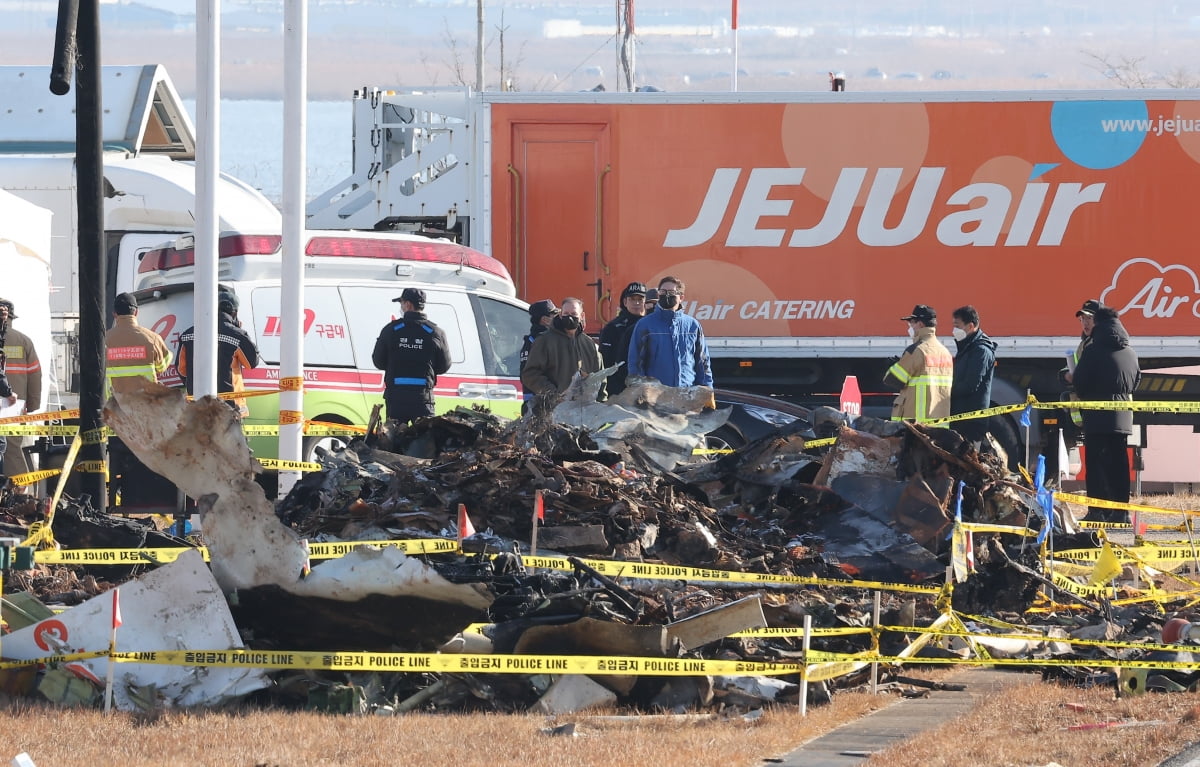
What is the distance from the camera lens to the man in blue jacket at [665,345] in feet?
41.8

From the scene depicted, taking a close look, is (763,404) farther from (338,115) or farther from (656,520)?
(338,115)

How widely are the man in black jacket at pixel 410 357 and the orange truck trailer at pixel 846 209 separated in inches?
146

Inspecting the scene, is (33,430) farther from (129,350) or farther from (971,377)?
(971,377)

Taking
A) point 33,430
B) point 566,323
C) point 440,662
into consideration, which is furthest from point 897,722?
point 566,323

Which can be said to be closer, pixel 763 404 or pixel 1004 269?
pixel 763 404

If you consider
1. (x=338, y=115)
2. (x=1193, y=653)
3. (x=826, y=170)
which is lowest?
(x=1193, y=653)

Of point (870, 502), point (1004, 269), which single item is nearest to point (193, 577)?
point (870, 502)

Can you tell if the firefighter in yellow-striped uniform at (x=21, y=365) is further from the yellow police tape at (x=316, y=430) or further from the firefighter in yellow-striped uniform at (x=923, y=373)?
the firefighter in yellow-striped uniform at (x=923, y=373)

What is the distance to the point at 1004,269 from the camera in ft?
54.5

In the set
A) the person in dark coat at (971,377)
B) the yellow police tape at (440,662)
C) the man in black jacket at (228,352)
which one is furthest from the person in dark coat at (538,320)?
the yellow police tape at (440,662)

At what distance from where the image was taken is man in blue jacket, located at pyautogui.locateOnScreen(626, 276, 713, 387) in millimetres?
12742

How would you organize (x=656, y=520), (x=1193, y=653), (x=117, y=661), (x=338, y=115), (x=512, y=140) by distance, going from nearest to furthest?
(x=117, y=661)
(x=1193, y=653)
(x=656, y=520)
(x=512, y=140)
(x=338, y=115)

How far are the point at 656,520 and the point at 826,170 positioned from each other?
310 inches

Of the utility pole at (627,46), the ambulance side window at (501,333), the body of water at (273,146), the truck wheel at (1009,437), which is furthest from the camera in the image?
the body of water at (273,146)
